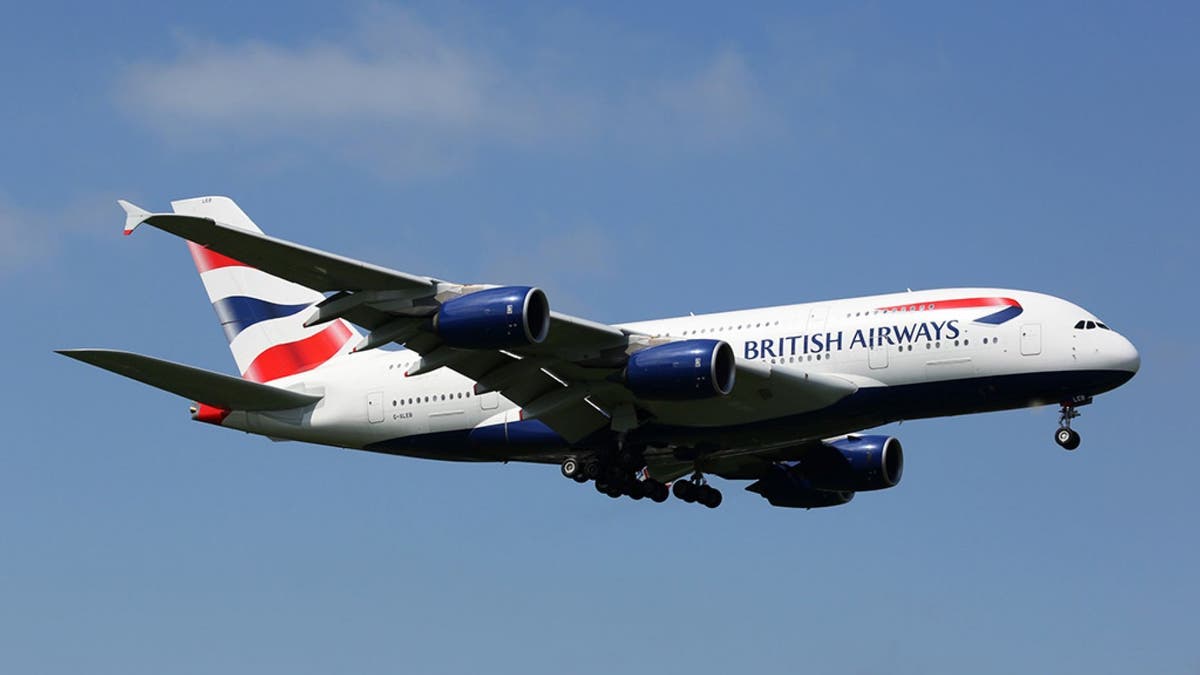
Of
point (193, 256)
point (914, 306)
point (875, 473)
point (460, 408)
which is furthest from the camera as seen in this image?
point (193, 256)

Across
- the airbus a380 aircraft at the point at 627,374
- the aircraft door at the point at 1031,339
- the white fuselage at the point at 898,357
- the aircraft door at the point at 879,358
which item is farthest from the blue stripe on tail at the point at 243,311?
the aircraft door at the point at 1031,339

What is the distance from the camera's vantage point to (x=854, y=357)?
123 ft

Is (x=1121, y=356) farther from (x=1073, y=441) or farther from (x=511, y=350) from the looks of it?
(x=511, y=350)

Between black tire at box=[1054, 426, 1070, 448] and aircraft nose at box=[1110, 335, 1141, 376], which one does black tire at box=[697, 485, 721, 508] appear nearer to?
black tire at box=[1054, 426, 1070, 448]

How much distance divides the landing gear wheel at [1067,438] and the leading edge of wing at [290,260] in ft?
44.7

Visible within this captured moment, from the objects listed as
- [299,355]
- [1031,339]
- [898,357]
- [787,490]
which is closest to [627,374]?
[898,357]

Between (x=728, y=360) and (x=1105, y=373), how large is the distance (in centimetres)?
790

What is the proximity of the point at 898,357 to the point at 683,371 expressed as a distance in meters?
4.73

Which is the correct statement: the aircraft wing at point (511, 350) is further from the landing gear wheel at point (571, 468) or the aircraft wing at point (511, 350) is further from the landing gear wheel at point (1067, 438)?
the landing gear wheel at point (1067, 438)

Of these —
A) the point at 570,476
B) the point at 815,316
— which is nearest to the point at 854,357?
the point at 815,316

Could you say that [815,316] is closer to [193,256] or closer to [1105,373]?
[1105,373]

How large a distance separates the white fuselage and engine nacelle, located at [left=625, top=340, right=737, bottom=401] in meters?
0.98

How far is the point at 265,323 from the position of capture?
4441cm

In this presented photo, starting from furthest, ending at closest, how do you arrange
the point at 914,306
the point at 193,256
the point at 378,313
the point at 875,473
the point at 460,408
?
the point at 193,256, the point at 875,473, the point at 460,408, the point at 914,306, the point at 378,313
